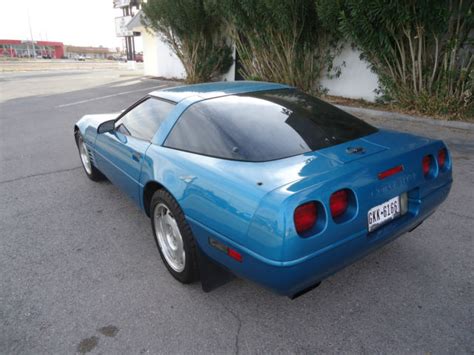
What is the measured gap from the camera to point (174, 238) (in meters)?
2.58

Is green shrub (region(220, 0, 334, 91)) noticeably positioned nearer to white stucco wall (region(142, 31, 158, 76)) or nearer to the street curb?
the street curb

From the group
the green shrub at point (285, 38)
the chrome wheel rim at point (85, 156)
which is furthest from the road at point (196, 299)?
the green shrub at point (285, 38)

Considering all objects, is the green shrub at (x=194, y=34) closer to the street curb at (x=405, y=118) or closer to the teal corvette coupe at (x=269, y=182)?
the street curb at (x=405, y=118)

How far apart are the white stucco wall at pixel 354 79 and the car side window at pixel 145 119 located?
758 cm

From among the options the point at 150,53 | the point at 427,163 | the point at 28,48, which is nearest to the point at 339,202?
the point at 427,163

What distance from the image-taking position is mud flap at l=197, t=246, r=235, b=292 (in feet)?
7.40

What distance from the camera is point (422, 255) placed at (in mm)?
2736

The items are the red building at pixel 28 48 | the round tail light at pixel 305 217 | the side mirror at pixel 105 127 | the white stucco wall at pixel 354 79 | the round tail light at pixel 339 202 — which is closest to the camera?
the round tail light at pixel 305 217

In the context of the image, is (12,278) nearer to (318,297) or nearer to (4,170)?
(318,297)

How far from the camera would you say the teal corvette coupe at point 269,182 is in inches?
67.6

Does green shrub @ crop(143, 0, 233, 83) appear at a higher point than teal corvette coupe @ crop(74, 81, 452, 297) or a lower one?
higher

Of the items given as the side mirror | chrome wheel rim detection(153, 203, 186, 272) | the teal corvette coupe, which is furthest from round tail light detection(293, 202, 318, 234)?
the side mirror

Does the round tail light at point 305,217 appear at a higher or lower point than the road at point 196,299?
higher

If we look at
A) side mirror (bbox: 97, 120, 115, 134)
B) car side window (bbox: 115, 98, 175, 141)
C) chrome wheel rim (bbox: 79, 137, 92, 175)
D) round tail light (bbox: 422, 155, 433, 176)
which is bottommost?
chrome wheel rim (bbox: 79, 137, 92, 175)
